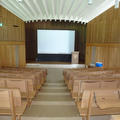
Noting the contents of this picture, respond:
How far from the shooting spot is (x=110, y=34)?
22.7ft

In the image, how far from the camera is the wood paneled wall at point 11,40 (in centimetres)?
725

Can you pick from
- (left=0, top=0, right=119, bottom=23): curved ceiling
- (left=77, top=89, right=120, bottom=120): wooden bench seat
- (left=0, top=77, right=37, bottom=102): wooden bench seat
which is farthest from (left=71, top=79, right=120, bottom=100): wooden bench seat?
(left=0, top=0, right=119, bottom=23): curved ceiling

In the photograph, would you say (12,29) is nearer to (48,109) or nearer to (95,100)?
(48,109)

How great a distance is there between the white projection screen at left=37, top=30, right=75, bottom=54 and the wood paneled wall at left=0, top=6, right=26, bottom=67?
2.42 meters

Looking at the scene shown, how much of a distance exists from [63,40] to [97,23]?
3402 mm

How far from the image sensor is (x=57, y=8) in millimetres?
5641

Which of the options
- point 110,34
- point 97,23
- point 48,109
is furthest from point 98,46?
point 48,109

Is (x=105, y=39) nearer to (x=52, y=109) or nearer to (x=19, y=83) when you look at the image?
(x=52, y=109)

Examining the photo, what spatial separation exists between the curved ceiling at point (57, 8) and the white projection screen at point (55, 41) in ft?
9.00

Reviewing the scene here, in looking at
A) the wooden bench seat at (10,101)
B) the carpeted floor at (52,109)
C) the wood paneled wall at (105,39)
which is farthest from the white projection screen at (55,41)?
the wooden bench seat at (10,101)

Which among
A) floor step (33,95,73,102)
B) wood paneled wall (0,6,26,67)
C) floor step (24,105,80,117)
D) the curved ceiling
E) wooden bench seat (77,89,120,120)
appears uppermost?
the curved ceiling

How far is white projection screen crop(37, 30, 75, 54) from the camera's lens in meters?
9.66

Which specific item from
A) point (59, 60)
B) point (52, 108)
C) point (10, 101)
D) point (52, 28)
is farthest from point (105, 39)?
point (10, 101)

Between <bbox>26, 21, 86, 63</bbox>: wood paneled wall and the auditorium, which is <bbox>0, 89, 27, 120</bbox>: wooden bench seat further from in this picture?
<bbox>26, 21, 86, 63</bbox>: wood paneled wall
